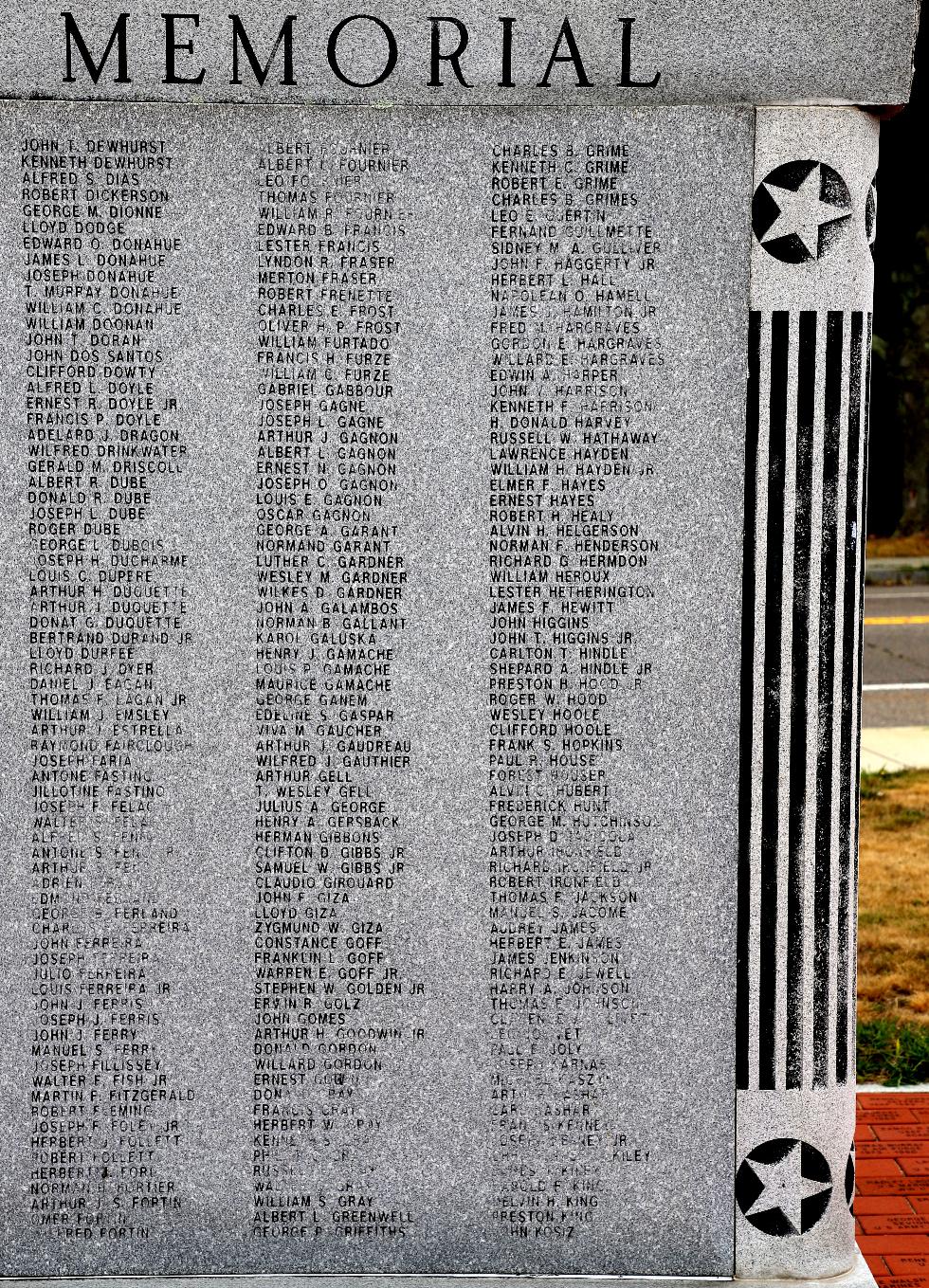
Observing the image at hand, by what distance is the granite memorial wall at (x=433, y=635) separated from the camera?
12.1 ft

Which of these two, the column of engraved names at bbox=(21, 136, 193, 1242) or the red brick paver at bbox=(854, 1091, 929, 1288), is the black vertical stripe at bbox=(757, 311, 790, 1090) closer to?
the red brick paver at bbox=(854, 1091, 929, 1288)

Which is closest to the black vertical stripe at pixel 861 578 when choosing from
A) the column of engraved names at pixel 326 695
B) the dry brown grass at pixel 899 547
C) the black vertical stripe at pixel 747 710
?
the black vertical stripe at pixel 747 710

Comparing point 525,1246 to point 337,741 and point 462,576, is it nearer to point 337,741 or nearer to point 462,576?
point 337,741

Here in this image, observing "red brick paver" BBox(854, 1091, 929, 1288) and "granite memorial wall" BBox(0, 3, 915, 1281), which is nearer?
"granite memorial wall" BBox(0, 3, 915, 1281)

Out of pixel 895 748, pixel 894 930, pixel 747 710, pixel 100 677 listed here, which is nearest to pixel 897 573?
pixel 895 748

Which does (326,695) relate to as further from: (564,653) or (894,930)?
(894,930)

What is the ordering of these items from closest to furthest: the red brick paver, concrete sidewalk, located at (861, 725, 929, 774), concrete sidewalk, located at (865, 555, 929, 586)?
the red brick paver → concrete sidewalk, located at (861, 725, 929, 774) → concrete sidewalk, located at (865, 555, 929, 586)

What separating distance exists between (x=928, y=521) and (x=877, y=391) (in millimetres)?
2326

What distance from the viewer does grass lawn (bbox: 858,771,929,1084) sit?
5.57 m

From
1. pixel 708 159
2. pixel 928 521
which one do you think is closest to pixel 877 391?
→ pixel 928 521

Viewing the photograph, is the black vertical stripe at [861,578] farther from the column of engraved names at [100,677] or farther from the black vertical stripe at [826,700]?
the column of engraved names at [100,677]

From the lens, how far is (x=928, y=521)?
23078mm

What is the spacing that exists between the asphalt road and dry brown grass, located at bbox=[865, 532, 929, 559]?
2.39 meters

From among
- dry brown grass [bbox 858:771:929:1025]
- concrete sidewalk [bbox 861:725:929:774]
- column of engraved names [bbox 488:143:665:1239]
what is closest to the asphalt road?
concrete sidewalk [bbox 861:725:929:774]
